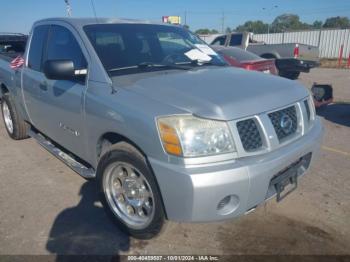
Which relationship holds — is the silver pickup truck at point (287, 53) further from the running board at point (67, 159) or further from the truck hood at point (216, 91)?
the running board at point (67, 159)

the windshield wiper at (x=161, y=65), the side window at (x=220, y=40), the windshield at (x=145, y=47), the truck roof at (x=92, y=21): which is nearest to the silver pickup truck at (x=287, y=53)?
the side window at (x=220, y=40)

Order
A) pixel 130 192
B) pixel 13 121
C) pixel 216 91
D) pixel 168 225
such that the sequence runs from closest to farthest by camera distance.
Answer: pixel 216 91 → pixel 130 192 → pixel 168 225 → pixel 13 121

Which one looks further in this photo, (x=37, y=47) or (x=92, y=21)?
(x=37, y=47)

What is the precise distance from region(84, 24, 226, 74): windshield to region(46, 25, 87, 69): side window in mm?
206

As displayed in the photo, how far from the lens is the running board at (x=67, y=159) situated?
11.3 ft

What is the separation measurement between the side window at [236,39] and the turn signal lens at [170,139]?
13.1 m

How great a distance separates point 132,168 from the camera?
286cm

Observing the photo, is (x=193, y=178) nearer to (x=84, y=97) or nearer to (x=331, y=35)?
(x=84, y=97)

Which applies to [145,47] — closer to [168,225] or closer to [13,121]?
[168,225]

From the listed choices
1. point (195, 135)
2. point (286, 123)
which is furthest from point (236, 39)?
point (195, 135)

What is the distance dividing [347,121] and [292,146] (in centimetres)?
470

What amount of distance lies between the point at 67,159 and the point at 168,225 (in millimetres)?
1443

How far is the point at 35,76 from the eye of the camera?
14.0 feet

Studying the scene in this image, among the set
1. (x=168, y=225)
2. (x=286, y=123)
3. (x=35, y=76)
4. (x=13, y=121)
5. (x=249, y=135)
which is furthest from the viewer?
(x=13, y=121)
